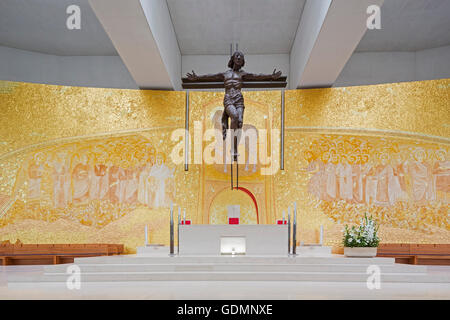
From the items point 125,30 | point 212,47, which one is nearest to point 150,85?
point 212,47

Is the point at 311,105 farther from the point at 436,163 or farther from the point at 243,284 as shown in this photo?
the point at 243,284

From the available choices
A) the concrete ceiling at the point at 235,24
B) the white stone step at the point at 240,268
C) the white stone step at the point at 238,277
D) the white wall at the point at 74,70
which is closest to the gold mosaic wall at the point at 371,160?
the concrete ceiling at the point at 235,24

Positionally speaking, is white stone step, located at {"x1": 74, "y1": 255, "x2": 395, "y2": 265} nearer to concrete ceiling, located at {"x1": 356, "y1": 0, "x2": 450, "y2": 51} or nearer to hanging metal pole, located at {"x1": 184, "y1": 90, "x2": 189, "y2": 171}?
hanging metal pole, located at {"x1": 184, "y1": 90, "x2": 189, "y2": 171}

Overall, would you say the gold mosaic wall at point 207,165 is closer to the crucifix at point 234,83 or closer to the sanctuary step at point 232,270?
the crucifix at point 234,83

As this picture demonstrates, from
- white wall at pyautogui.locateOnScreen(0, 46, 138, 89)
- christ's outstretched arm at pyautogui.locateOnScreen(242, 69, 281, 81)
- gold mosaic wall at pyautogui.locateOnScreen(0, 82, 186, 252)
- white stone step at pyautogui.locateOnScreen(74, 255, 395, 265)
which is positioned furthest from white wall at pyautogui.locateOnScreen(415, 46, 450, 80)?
white wall at pyautogui.locateOnScreen(0, 46, 138, 89)

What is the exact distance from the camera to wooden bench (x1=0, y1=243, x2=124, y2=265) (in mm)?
8227

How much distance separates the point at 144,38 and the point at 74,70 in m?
3.82

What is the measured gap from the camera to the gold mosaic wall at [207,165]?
8.93 metres

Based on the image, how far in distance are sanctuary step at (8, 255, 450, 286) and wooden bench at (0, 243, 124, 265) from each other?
3058mm

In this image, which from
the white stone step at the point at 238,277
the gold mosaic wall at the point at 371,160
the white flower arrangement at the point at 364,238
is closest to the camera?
the white stone step at the point at 238,277

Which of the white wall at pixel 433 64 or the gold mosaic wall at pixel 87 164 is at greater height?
the white wall at pixel 433 64

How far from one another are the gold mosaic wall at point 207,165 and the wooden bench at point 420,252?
0.32m

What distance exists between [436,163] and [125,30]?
264 inches

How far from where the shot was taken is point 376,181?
922 cm
